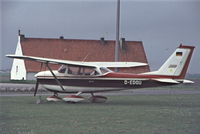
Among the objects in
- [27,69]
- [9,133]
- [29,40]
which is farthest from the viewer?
[29,40]

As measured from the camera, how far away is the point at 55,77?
2102cm

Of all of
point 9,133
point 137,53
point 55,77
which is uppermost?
point 137,53

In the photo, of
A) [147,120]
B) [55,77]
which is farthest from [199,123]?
[55,77]

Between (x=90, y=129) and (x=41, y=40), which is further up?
(x=41, y=40)

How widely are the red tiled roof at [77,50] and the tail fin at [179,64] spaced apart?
129ft

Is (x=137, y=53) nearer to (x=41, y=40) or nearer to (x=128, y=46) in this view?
(x=128, y=46)

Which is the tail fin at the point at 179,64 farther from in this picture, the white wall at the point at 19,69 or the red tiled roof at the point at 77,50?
the white wall at the point at 19,69

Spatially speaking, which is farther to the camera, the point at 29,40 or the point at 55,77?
the point at 29,40

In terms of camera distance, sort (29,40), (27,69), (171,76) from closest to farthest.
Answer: (171,76) → (27,69) → (29,40)

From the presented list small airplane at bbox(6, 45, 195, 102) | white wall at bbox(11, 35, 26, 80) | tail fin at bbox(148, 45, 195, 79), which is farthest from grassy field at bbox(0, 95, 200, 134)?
white wall at bbox(11, 35, 26, 80)

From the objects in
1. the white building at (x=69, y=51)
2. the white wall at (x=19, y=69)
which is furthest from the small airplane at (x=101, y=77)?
the white building at (x=69, y=51)

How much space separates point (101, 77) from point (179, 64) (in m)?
3.51

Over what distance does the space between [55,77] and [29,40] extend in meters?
42.9

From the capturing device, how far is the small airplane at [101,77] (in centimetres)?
2027
